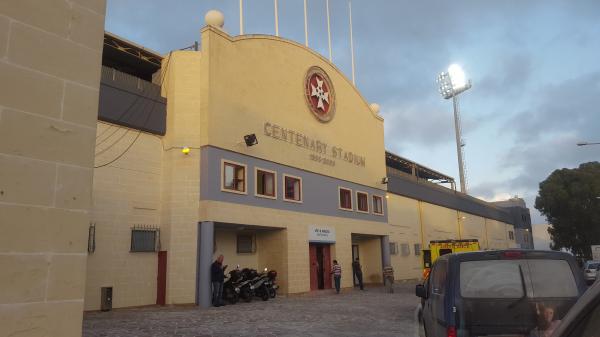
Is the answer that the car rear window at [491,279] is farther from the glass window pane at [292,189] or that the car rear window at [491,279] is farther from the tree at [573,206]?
the tree at [573,206]

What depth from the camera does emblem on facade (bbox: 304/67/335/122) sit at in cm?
2628

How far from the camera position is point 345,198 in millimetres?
28312

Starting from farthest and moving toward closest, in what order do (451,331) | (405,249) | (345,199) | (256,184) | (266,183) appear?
(405,249) < (345,199) < (266,183) < (256,184) < (451,331)

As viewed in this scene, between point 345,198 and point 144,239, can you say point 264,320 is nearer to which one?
point 144,239

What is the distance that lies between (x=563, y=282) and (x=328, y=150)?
21129 mm

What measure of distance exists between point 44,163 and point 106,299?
13364 mm

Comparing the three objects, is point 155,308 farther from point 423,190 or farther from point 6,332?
point 423,190

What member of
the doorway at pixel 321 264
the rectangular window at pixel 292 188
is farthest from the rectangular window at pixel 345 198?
the rectangular window at pixel 292 188

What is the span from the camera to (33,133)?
4.38 metres

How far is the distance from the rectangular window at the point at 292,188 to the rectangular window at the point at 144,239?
6.67 m

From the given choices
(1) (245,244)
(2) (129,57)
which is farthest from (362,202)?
(2) (129,57)

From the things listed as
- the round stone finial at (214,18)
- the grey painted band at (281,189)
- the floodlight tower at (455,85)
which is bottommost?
the grey painted band at (281,189)

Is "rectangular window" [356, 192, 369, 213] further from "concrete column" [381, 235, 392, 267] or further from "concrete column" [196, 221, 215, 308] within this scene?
"concrete column" [196, 221, 215, 308]

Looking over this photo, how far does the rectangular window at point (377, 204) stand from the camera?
31231 mm
